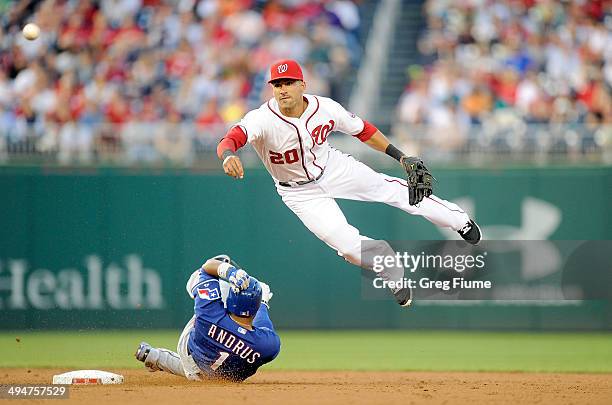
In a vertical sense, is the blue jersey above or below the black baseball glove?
below

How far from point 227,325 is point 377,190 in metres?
2.00

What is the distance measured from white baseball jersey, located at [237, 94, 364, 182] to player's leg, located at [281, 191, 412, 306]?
0.97 feet

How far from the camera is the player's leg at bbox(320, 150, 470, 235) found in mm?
9789

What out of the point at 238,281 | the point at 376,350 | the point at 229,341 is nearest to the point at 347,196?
the point at 238,281

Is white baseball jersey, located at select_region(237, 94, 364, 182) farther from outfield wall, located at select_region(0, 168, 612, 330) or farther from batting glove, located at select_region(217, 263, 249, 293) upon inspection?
outfield wall, located at select_region(0, 168, 612, 330)

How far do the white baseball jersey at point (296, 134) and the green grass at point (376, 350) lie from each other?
2.92 m

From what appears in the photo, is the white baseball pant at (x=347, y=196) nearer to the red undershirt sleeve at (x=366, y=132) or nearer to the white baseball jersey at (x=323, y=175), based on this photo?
the white baseball jersey at (x=323, y=175)

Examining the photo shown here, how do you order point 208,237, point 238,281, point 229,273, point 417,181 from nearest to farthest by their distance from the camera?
1. point 238,281
2. point 229,273
3. point 417,181
4. point 208,237

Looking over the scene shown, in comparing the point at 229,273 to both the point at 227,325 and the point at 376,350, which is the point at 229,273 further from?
the point at 376,350

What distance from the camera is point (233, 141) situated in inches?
350

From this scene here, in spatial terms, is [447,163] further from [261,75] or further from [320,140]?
[320,140]

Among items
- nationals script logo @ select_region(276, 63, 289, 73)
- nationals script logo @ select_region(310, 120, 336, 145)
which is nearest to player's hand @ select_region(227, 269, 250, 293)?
nationals script logo @ select_region(310, 120, 336, 145)

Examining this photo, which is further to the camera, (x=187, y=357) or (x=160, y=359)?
(x=160, y=359)

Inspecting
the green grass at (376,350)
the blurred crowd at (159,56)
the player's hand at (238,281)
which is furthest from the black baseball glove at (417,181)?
the blurred crowd at (159,56)
